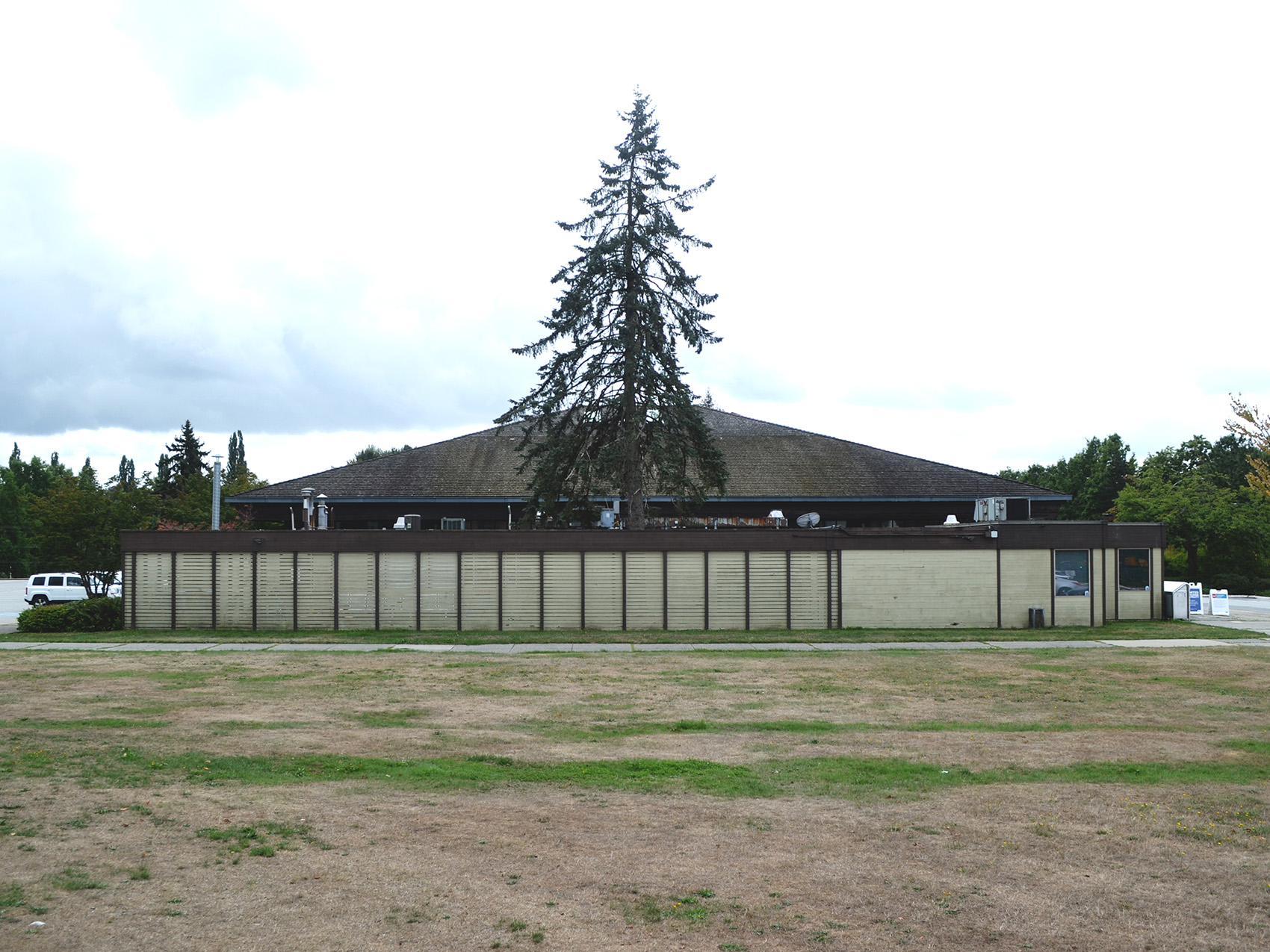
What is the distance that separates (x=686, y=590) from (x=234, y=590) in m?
15.1

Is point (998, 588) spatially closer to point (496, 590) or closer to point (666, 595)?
point (666, 595)

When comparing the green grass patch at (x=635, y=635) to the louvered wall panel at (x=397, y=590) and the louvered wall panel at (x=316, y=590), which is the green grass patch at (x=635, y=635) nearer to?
the louvered wall panel at (x=316, y=590)

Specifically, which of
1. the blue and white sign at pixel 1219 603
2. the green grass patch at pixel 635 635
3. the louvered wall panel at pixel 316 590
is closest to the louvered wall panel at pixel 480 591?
the green grass patch at pixel 635 635

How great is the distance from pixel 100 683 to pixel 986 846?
1796cm

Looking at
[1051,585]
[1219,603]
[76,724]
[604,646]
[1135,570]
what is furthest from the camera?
[1219,603]

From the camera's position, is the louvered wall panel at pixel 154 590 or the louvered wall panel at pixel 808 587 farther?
the louvered wall panel at pixel 808 587

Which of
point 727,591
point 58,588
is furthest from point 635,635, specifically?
point 58,588

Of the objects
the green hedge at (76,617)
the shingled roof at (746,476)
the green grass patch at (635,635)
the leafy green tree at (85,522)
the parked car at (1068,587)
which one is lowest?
the green grass patch at (635,635)

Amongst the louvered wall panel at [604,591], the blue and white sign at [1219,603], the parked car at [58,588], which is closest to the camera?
the louvered wall panel at [604,591]

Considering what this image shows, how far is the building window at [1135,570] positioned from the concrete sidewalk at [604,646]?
6207 mm

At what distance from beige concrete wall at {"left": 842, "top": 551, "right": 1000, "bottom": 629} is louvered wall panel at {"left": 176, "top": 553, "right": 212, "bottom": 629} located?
2137 cm

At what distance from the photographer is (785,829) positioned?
10352 millimetres

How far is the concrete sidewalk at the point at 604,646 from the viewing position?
27.2m

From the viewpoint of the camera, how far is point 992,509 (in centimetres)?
3759
